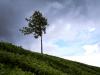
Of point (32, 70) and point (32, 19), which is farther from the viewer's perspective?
point (32, 19)

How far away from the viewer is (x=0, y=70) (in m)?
33.1

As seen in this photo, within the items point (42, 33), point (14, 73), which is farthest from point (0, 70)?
point (42, 33)

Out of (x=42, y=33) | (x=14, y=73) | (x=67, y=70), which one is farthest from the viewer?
(x=42, y=33)

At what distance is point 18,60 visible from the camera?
38812 mm

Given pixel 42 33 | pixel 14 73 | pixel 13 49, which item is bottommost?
pixel 14 73

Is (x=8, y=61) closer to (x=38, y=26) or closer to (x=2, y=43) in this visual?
(x=2, y=43)

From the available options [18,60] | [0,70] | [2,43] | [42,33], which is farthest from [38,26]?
[0,70]

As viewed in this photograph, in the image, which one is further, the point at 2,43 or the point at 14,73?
the point at 2,43

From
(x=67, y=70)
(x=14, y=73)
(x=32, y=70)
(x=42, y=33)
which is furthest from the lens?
(x=42, y=33)

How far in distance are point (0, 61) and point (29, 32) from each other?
176 feet

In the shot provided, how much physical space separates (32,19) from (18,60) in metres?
54.3

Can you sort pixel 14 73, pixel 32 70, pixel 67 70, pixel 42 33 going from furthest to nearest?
pixel 42 33, pixel 67 70, pixel 32 70, pixel 14 73

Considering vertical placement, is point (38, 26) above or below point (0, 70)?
above

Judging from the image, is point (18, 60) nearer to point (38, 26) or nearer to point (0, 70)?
point (0, 70)
